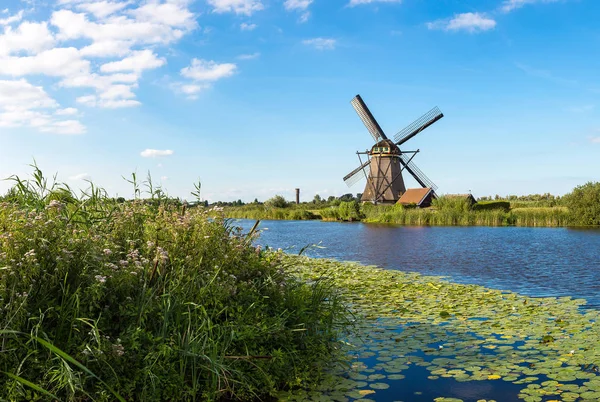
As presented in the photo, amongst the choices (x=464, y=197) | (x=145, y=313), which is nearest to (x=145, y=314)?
(x=145, y=313)

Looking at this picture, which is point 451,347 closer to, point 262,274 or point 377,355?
point 377,355

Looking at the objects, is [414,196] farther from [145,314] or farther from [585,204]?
[145,314]

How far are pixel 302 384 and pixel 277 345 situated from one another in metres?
0.40

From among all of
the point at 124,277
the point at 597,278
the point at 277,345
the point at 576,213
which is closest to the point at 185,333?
the point at 124,277

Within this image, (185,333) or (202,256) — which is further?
(202,256)

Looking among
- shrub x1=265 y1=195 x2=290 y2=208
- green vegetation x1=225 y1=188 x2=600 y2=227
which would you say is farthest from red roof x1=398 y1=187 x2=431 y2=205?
shrub x1=265 y1=195 x2=290 y2=208

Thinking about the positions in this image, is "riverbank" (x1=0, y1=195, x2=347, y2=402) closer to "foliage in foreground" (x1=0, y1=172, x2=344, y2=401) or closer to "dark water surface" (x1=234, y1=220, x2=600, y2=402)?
"foliage in foreground" (x1=0, y1=172, x2=344, y2=401)

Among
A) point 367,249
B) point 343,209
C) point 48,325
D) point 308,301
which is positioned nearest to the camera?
point 48,325

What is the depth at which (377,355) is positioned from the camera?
5355mm

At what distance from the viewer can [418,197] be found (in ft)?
137

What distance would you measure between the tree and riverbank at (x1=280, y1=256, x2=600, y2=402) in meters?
27.3

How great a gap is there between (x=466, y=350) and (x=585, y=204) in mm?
31592

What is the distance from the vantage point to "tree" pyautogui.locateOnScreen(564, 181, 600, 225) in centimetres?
3203

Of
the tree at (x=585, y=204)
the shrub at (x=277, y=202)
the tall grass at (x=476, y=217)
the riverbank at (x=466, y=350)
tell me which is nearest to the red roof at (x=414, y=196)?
the tall grass at (x=476, y=217)
